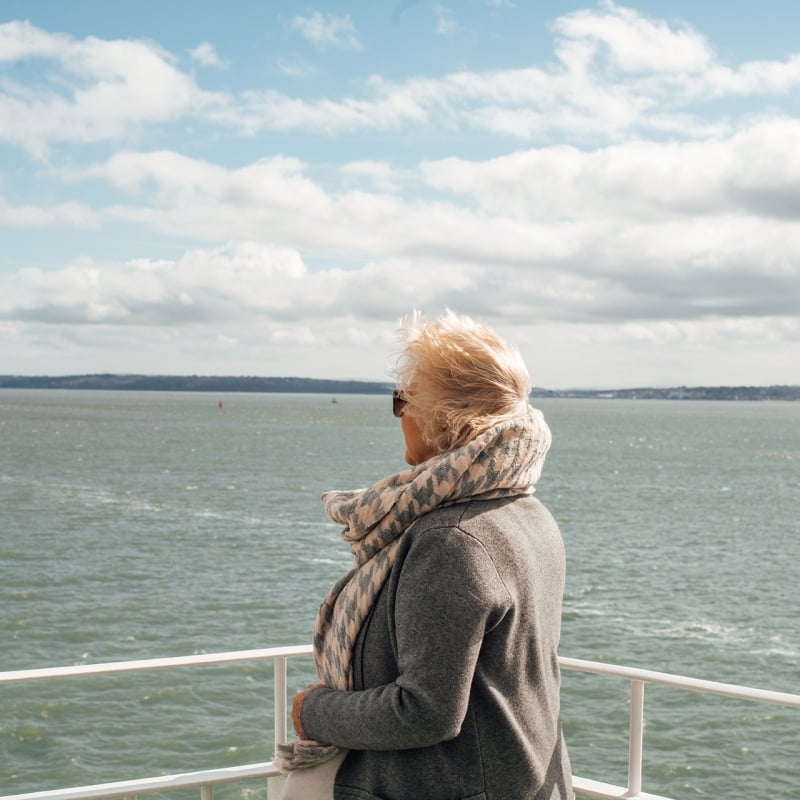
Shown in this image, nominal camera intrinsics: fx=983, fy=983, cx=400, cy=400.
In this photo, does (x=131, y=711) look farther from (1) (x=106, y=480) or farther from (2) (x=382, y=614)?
(1) (x=106, y=480)

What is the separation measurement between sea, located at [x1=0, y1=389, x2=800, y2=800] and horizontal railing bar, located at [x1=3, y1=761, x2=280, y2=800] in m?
5.76

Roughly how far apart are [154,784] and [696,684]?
171 centimetres

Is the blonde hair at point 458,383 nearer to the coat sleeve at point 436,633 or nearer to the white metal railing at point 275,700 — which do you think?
the coat sleeve at point 436,633

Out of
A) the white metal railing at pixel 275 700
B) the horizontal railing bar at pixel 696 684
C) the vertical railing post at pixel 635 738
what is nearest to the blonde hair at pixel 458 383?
the horizontal railing bar at pixel 696 684

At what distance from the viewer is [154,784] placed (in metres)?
3.10

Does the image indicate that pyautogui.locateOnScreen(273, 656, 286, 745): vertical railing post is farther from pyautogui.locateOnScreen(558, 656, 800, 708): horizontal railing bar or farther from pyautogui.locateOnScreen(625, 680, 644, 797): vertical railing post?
pyautogui.locateOnScreen(625, 680, 644, 797): vertical railing post

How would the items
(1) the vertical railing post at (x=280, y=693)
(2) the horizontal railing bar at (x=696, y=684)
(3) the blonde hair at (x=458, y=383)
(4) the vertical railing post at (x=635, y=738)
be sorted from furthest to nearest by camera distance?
(1) the vertical railing post at (x=280, y=693)
(4) the vertical railing post at (x=635, y=738)
(2) the horizontal railing bar at (x=696, y=684)
(3) the blonde hair at (x=458, y=383)

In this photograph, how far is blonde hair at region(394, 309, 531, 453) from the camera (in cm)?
188

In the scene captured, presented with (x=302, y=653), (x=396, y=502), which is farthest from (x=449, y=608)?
(x=302, y=653)

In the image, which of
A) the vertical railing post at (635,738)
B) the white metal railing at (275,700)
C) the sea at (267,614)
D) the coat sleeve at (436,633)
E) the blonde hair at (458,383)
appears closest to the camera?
the coat sleeve at (436,633)

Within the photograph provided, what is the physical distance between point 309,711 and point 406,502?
470 mm

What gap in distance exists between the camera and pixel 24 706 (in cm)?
1388

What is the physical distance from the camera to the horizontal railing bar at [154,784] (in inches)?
119

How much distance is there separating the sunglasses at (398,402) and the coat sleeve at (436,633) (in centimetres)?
31
